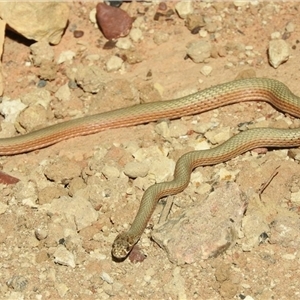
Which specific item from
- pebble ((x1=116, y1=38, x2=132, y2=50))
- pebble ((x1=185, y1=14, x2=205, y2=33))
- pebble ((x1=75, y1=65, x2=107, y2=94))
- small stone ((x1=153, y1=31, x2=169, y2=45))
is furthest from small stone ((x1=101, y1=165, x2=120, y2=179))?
pebble ((x1=185, y1=14, x2=205, y2=33))

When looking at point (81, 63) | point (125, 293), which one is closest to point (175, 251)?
point (125, 293)

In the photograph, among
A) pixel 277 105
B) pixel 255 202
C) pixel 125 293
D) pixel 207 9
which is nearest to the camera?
pixel 125 293

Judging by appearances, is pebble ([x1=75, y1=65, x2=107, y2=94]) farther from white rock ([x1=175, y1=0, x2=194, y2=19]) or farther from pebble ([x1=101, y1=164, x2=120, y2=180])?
pebble ([x1=101, y1=164, x2=120, y2=180])

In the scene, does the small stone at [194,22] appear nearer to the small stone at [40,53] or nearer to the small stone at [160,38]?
the small stone at [160,38]

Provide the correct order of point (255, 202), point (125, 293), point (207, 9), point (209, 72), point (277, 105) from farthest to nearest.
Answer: point (207, 9) → point (209, 72) → point (277, 105) → point (255, 202) → point (125, 293)

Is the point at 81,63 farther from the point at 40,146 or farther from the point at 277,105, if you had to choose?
the point at 277,105

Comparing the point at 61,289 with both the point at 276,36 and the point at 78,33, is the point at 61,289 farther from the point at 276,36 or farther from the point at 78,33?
the point at 276,36

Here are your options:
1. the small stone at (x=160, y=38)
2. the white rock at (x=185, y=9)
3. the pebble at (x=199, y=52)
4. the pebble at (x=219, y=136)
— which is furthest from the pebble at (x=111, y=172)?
the white rock at (x=185, y=9)

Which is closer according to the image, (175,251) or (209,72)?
(175,251)

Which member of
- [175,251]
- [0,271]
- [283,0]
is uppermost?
[283,0]
